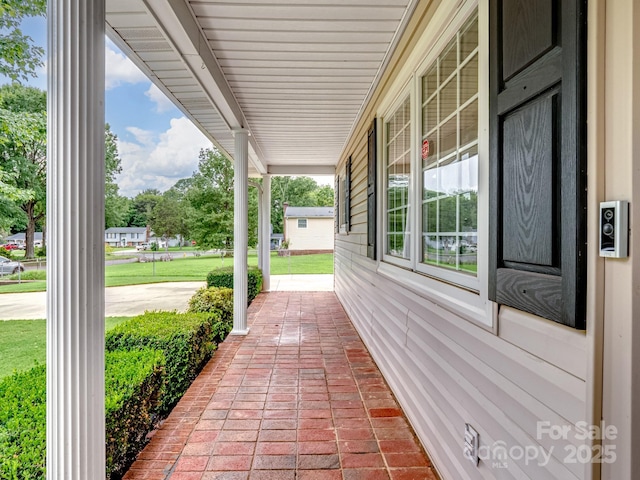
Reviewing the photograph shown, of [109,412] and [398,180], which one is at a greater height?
[398,180]

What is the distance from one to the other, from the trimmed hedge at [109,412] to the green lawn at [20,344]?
84.1 inches

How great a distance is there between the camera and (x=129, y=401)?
6.24 ft

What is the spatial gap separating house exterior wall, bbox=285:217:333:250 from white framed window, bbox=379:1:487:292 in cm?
2307

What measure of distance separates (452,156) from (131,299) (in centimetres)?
939

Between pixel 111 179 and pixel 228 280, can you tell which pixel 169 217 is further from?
pixel 111 179

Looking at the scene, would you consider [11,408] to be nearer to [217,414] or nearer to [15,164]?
[217,414]

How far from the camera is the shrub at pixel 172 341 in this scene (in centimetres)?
272

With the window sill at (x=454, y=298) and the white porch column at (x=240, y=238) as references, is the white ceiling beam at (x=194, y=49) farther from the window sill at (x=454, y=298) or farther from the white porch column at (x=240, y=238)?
the window sill at (x=454, y=298)

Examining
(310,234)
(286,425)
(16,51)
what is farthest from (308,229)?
(286,425)

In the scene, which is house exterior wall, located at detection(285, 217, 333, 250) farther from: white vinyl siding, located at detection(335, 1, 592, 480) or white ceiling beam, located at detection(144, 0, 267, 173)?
white vinyl siding, located at detection(335, 1, 592, 480)

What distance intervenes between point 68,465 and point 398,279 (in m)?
2.19

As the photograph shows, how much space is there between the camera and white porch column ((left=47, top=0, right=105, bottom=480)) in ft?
4.09

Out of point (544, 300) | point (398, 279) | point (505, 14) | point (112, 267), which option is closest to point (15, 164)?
point (398, 279)

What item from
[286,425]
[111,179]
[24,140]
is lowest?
[286,425]
